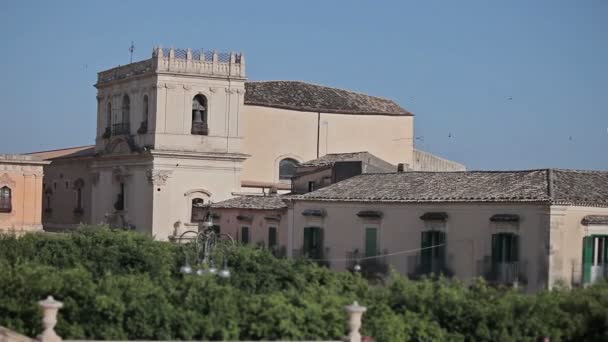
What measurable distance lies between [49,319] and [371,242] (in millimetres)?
17244

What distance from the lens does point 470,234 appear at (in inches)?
1332

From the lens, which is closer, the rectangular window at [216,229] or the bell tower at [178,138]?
the rectangular window at [216,229]

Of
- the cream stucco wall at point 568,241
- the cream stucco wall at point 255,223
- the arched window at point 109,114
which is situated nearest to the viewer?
the cream stucco wall at point 568,241

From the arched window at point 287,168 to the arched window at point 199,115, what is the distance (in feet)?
14.1

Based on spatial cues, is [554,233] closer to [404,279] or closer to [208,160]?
[404,279]

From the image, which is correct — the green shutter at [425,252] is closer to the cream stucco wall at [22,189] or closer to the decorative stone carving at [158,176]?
the decorative stone carving at [158,176]

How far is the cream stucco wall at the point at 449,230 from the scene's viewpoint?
3192cm

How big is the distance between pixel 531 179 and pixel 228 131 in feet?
66.0

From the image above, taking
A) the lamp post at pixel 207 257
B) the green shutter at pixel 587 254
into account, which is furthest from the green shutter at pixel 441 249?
the lamp post at pixel 207 257

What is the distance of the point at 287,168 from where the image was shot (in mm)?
54688

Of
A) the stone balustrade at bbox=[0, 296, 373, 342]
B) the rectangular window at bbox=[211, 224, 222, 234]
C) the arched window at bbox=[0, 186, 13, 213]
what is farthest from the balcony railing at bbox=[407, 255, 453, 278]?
→ the arched window at bbox=[0, 186, 13, 213]

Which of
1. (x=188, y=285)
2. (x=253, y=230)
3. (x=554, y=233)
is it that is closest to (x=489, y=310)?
(x=188, y=285)

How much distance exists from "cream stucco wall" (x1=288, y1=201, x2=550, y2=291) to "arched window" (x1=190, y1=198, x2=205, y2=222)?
1010 cm

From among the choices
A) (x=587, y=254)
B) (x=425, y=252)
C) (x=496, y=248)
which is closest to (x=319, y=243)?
(x=425, y=252)
